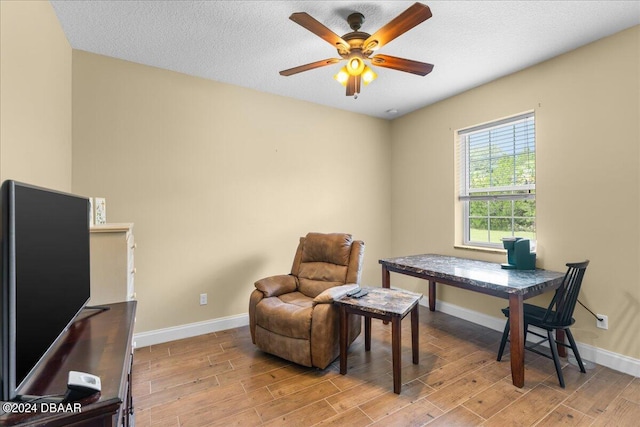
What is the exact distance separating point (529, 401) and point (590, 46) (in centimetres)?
284

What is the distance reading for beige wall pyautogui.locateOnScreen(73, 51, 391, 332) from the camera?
271 cm

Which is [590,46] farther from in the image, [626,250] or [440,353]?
[440,353]

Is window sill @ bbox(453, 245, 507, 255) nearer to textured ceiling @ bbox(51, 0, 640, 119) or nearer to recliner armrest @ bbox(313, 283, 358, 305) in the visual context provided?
recliner armrest @ bbox(313, 283, 358, 305)


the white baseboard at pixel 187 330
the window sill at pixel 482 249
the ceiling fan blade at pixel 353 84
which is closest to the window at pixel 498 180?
the window sill at pixel 482 249

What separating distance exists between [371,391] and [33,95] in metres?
2.86

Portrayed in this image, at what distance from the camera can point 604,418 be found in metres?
1.83

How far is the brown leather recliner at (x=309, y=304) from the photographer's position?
232 cm

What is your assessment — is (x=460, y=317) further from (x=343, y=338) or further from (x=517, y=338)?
(x=343, y=338)

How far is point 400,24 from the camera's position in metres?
1.78

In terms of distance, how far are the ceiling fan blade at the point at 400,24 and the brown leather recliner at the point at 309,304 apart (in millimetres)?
1740

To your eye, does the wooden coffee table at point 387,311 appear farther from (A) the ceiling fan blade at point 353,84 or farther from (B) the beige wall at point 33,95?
(B) the beige wall at point 33,95

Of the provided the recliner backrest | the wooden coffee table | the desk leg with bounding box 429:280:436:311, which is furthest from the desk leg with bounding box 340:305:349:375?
the desk leg with bounding box 429:280:436:311

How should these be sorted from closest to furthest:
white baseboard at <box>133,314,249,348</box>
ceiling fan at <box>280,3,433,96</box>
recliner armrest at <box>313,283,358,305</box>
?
1. ceiling fan at <box>280,3,433,96</box>
2. recliner armrest at <box>313,283,358,305</box>
3. white baseboard at <box>133,314,249,348</box>

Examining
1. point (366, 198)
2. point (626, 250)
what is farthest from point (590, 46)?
point (366, 198)
